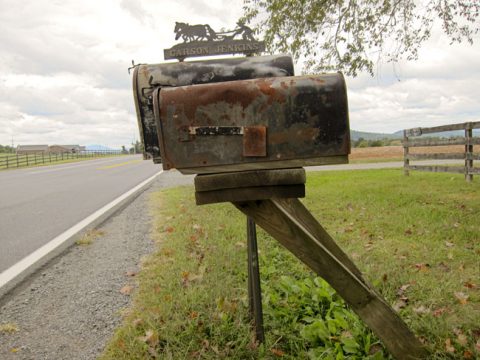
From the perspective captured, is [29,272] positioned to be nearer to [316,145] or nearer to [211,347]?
[211,347]

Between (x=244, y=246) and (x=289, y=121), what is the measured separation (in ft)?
9.05

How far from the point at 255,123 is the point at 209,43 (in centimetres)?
71

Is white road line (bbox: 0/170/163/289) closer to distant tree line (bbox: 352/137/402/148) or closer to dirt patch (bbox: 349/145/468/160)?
dirt patch (bbox: 349/145/468/160)

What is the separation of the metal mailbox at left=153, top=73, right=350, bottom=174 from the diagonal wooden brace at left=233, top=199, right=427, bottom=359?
241 mm

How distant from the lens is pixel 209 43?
1892 millimetres

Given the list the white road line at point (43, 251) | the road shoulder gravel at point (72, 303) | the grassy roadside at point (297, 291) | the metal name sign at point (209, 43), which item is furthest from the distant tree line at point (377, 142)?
the metal name sign at point (209, 43)

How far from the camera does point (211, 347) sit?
2.22 meters

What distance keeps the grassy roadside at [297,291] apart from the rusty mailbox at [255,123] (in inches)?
51.8

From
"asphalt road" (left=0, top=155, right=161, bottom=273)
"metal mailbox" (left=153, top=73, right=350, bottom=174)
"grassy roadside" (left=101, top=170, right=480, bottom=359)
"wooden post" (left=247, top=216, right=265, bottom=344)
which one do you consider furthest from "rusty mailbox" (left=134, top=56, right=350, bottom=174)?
"asphalt road" (left=0, top=155, right=161, bottom=273)

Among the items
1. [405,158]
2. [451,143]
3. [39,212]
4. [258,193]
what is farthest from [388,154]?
[258,193]

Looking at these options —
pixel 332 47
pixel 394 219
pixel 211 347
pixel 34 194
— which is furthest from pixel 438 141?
pixel 34 194

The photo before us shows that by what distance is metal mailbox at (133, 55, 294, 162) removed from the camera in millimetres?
1678

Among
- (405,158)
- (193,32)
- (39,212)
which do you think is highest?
(193,32)

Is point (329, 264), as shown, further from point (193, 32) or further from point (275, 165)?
point (193, 32)
